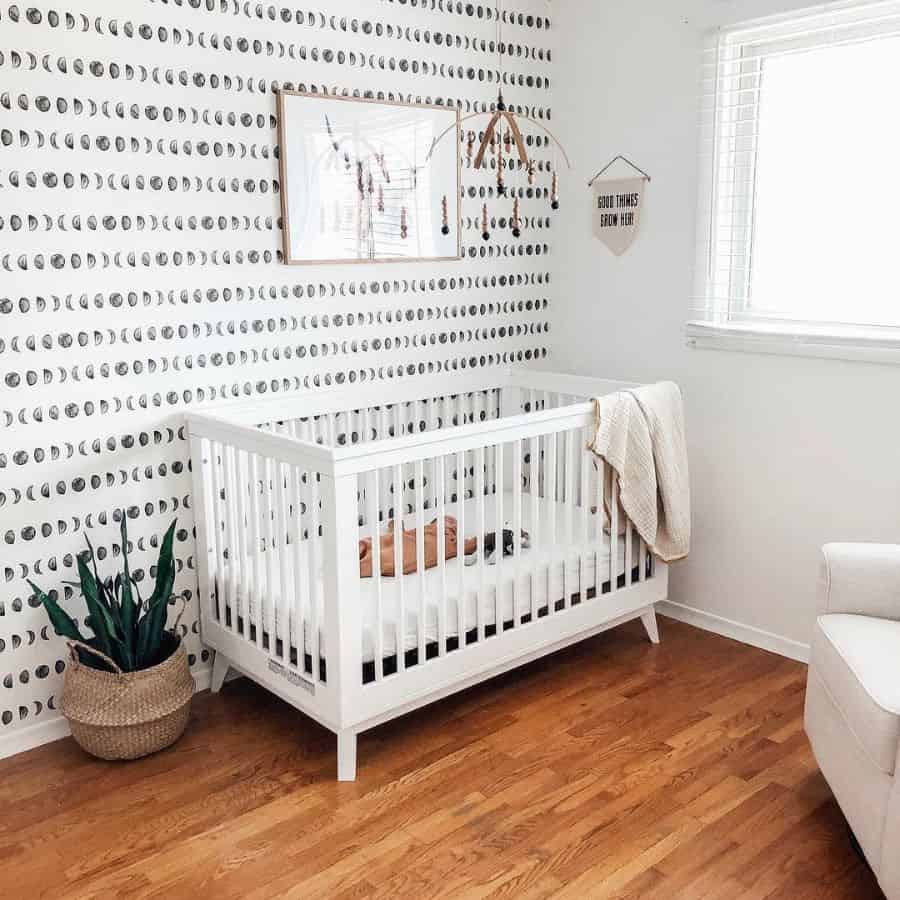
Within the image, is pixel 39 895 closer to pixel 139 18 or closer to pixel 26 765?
pixel 26 765

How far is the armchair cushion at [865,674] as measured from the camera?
1932 mm

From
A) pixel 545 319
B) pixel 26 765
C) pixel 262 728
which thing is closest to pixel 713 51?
pixel 545 319

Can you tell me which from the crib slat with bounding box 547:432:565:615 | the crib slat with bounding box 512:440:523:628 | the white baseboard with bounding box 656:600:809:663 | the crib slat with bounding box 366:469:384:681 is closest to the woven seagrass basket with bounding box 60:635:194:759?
the crib slat with bounding box 366:469:384:681

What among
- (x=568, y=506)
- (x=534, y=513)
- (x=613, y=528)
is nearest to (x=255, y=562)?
(x=534, y=513)

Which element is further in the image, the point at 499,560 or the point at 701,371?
the point at 701,371

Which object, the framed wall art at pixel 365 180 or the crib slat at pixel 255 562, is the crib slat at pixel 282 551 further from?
the framed wall art at pixel 365 180

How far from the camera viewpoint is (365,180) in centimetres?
316

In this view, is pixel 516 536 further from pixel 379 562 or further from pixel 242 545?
pixel 242 545

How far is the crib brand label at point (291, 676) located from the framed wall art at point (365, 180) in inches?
47.2

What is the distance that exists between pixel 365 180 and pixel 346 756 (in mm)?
1750

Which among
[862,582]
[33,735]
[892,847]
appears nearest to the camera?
[892,847]

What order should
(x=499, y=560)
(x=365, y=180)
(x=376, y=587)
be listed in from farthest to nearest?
(x=365, y=180) < (x=499, y=560) < (x=376, y=587)

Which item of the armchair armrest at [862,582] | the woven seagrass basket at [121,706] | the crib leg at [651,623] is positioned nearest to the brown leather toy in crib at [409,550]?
the woven seagrass basket at [121,706]

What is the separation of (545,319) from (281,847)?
228 cm
